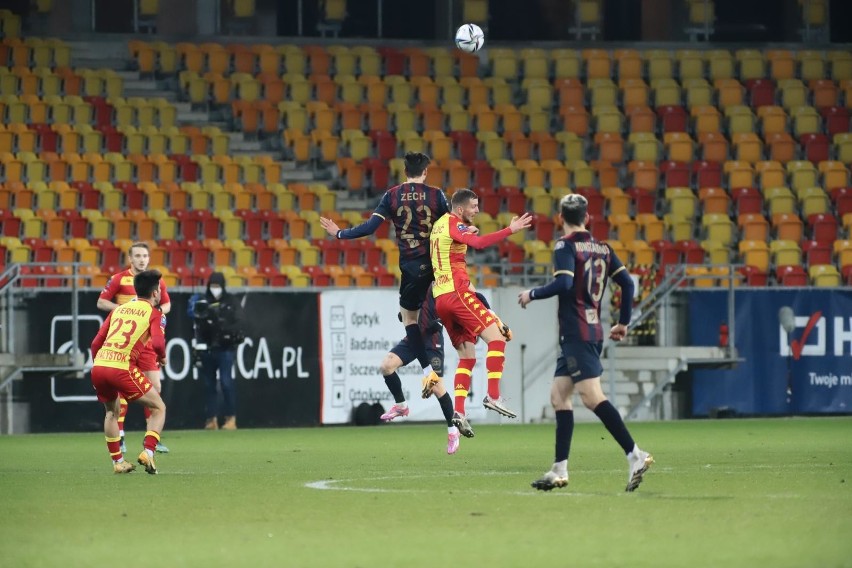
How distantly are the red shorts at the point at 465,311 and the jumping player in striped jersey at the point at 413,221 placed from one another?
0.47 metres

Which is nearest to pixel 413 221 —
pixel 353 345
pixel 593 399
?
pixel 593 399

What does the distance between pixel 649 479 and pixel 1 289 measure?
12.4 m

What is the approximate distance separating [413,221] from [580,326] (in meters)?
4.20

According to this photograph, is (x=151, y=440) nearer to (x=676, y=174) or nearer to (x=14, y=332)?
(x=14, y=332)

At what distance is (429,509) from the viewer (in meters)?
9.68

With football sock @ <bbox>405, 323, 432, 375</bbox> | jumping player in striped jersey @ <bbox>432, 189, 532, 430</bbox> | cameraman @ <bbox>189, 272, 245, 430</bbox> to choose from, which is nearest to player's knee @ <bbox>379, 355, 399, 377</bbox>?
football sock @ <bbox>405, 323, 432, 375</bbox>

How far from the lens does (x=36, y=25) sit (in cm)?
3288

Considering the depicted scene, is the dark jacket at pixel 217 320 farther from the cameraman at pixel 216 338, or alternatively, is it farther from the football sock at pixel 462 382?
the football sock at pixel 462 382

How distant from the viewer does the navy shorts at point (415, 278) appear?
1452 centimetres

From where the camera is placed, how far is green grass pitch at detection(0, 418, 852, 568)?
755cm

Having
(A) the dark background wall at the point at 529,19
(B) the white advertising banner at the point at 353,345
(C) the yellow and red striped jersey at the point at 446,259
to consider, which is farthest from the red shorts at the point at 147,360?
(A) the dark background wall at the point at 529,19

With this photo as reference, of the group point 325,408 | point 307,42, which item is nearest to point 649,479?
point 325,408

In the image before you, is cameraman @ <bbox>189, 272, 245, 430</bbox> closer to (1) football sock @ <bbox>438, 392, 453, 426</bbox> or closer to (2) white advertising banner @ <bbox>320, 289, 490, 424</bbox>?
(2) white advertising banner @ <bbox>320, 289, 490, 424</bbox>

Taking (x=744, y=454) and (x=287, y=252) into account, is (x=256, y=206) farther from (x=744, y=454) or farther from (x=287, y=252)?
(x=744, y=454)
